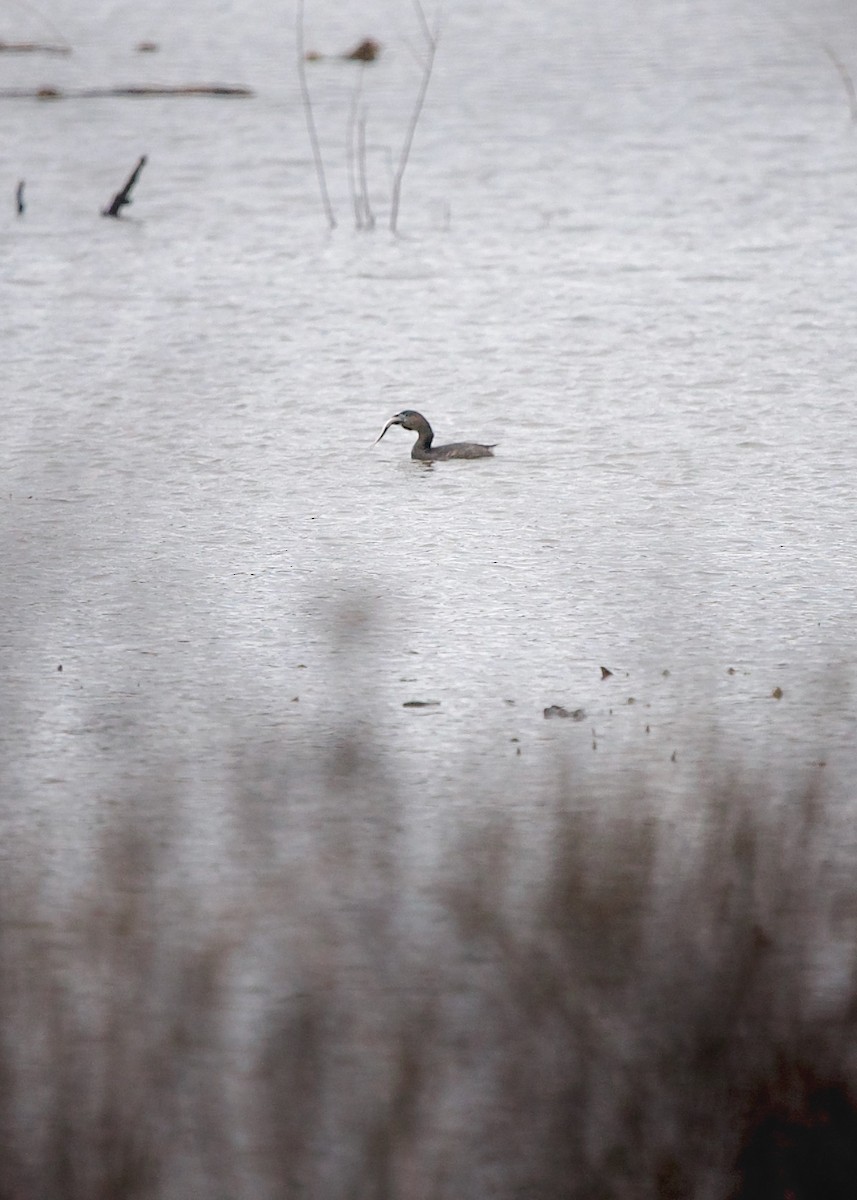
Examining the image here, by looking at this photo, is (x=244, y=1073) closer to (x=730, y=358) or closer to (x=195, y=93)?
(x=730, y=358)

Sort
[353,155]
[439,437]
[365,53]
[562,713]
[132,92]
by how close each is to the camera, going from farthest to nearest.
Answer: [365,53]
[132,92]
[353,155]
[439,437]
[562,713]

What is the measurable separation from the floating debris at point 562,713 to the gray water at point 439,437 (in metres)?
0.02

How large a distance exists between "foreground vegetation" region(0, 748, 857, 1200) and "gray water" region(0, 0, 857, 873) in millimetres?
329

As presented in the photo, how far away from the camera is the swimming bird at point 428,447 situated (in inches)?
144

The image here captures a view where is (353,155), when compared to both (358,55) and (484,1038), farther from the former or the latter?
(484,1038)

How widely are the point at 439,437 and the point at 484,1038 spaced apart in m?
2.38

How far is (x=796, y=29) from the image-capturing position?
29.1 feet

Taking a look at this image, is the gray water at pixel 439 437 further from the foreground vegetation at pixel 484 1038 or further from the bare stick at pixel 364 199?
the foreground vegetation at pixel 484 1038

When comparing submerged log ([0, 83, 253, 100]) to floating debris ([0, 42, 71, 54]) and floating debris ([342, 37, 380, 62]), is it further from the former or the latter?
floating debris ([0, 42, 71, 54])

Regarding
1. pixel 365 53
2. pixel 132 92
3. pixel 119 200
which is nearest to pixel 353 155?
pixel 119 200

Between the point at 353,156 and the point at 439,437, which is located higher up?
the point at 439,437

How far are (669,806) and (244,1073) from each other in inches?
29.4

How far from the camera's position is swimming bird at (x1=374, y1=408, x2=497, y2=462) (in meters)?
3.67

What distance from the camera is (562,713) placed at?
7.88ft
